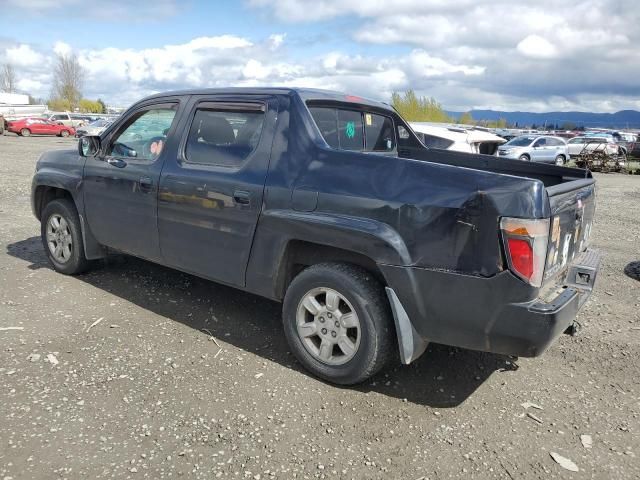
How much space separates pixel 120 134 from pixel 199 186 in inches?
54.0

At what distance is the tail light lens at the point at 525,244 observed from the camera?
2.67 metres

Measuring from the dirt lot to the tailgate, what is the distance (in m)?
0.87

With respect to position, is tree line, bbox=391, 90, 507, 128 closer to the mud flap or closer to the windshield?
the windshield

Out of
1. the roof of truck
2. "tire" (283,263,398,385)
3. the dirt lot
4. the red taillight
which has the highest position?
the roof of truck

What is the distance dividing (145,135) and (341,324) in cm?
251

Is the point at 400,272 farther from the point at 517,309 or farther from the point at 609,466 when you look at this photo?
the point at 609,466

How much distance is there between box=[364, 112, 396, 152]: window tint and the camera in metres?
4.51

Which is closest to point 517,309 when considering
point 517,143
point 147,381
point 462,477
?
point 462,477

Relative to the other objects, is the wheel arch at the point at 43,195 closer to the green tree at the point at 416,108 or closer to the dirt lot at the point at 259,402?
the dirt lot at the point at 259,402

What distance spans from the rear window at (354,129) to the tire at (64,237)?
270 centimetres

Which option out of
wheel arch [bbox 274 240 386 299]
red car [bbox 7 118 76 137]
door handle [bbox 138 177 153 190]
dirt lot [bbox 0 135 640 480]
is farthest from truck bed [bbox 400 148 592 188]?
red car [bbox 7 118 76 137]

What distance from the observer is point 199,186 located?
3867 mm

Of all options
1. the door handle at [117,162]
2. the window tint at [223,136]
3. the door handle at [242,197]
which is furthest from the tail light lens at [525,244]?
the door handle at [117,162]

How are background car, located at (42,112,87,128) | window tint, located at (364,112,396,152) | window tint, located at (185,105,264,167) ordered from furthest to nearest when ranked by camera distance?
1. background car, located at (42,112,87,128)
2. window tint, located at (364,112,396,152)
3. window tint, located at (185,105,264,167)
